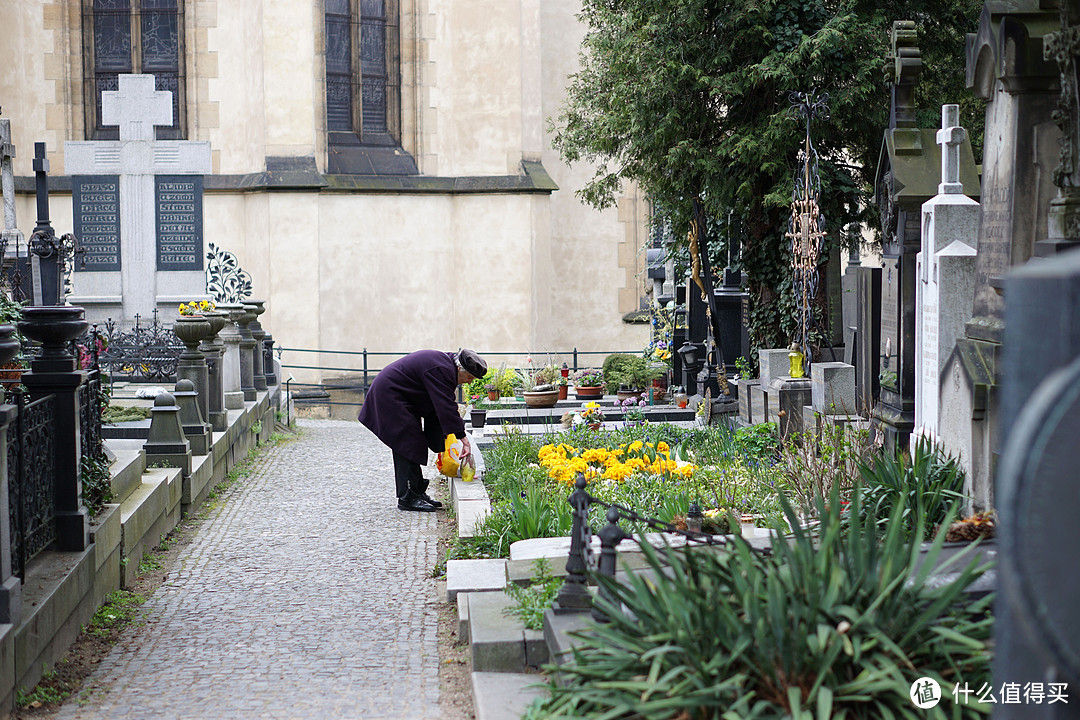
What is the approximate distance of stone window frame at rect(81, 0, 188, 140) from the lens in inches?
803

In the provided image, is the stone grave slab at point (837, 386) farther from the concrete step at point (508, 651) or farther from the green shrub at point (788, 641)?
the green shrub at point (788, 641)

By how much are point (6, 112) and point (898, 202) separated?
1666 centimetres

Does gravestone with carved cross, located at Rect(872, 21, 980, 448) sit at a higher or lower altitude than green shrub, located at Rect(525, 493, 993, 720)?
higher

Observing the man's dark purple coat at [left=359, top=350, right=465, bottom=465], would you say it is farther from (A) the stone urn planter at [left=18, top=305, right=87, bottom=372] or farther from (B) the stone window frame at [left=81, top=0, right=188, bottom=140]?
(B) the stone window frame at [left=81, top=0, right=188, bottom=140]

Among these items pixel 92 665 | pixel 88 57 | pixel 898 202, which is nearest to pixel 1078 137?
pixel 898 202

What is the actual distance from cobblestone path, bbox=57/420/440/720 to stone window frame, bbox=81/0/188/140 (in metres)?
12.3

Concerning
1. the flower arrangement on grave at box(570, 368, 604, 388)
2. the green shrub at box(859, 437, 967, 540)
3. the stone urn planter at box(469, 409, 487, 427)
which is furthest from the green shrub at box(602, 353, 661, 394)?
the green shrub at box(859, 437, 967, 540)

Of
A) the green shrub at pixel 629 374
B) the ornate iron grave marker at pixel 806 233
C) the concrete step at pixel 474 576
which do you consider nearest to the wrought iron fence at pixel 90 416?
the concrete step at pixel 474 576

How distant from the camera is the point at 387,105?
70.4 feet

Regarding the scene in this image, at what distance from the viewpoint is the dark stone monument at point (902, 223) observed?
8305 millimetres

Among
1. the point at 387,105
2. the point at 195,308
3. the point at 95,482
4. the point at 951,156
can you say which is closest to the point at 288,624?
the point at 95,482

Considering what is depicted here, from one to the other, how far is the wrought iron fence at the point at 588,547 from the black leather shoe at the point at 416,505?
4.61 metres

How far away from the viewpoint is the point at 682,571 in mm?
4020

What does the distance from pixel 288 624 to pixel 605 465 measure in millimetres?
2642
